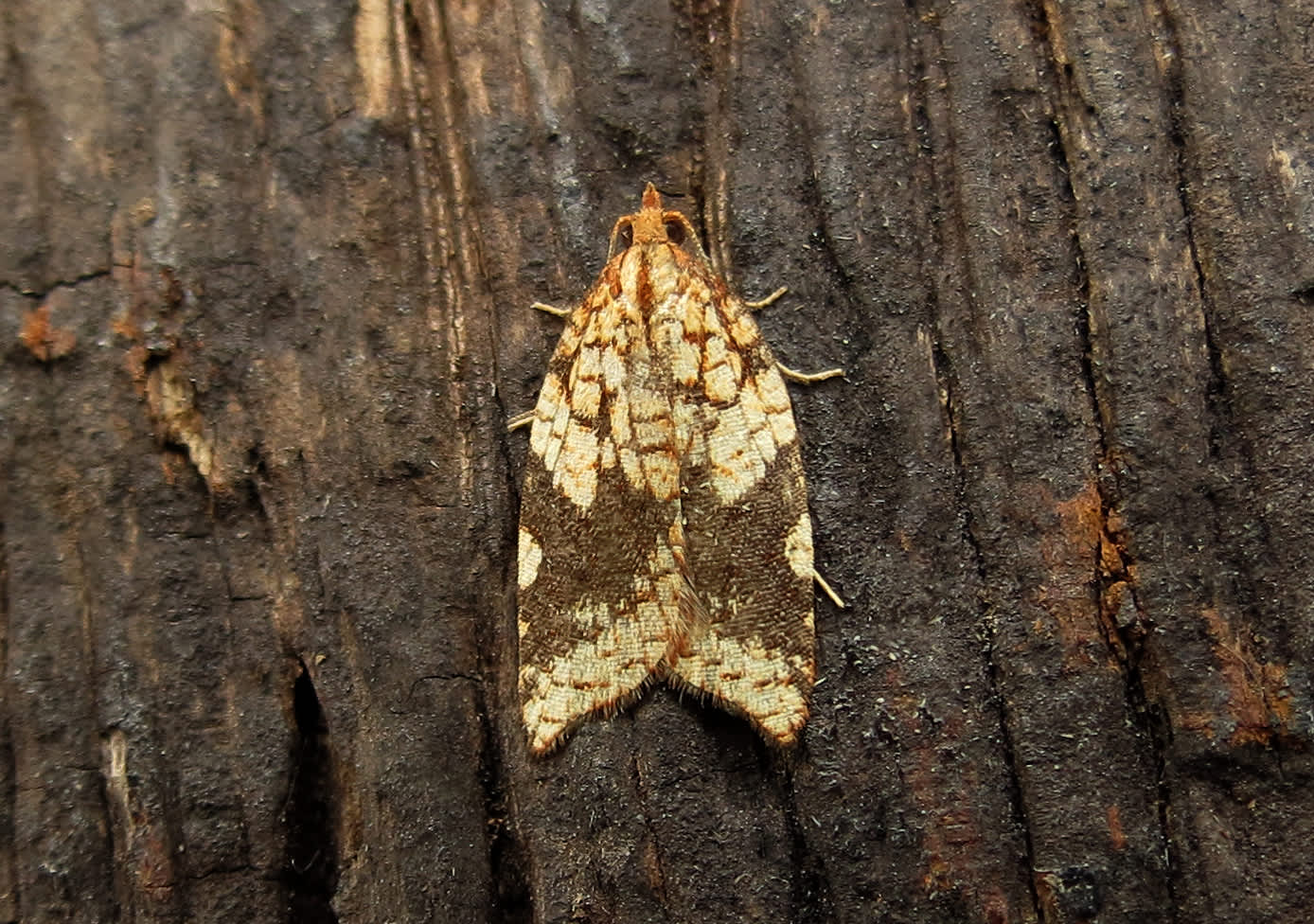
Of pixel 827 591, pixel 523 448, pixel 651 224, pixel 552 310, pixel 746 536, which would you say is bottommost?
pixel 827 591

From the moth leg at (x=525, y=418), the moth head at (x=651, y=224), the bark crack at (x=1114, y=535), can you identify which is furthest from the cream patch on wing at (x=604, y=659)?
the bark crack at (x=1114, y=535)

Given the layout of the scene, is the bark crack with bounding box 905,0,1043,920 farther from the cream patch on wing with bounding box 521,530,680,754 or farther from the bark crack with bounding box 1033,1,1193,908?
the cream patch on wing with bounding box 521,530,680,754

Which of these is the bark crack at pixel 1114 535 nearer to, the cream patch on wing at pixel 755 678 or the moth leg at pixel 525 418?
the cream patch on wing at pixel 755 678

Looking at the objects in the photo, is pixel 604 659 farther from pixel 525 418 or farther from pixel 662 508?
pixel 525 418

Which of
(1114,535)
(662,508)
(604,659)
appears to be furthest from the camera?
(662,508)

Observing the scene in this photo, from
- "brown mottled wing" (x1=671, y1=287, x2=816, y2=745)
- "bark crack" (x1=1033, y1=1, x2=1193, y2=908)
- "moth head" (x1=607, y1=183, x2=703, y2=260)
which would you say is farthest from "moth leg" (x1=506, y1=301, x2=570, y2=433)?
"bark crack" (x1=1033, y1=1, x2=1193, y2=908)

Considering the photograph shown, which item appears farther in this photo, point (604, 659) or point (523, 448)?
point (523, 448)

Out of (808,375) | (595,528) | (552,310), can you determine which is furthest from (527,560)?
(808,375)
